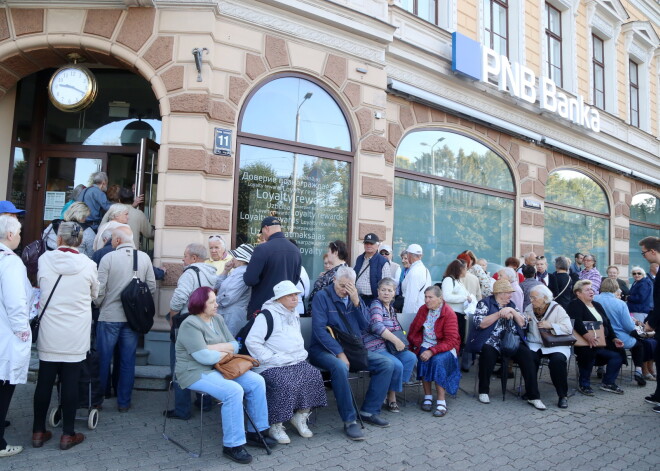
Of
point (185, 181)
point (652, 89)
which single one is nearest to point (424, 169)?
point (185, 181)

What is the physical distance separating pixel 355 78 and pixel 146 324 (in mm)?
4764

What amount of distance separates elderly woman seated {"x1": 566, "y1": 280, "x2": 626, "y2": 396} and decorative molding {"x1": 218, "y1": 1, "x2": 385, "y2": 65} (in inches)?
178

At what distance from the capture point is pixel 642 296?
25.4 ft

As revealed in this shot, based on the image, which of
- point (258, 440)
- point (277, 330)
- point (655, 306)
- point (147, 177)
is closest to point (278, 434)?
point (258, 440)

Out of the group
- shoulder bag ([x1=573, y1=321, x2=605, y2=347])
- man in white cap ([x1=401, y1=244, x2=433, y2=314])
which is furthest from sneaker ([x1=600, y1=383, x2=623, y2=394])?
man in white cap ([x1=401, y1=244, x2=433, y2=314])

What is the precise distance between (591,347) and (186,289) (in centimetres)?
495

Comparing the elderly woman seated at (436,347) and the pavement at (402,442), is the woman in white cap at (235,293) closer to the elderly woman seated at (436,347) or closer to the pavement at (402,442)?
the pavement at (402,442)

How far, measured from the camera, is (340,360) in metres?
4.59

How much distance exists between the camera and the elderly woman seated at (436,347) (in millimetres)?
5199

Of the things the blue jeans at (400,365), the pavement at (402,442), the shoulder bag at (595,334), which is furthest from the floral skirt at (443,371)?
the shoulder bag at (595,334)

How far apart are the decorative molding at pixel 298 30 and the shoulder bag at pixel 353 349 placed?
4349 millimetres

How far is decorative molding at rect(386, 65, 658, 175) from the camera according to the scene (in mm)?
8858

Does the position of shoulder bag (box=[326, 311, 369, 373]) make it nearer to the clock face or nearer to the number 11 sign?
the number 11 sign

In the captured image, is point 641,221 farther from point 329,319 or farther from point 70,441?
point 70,441
